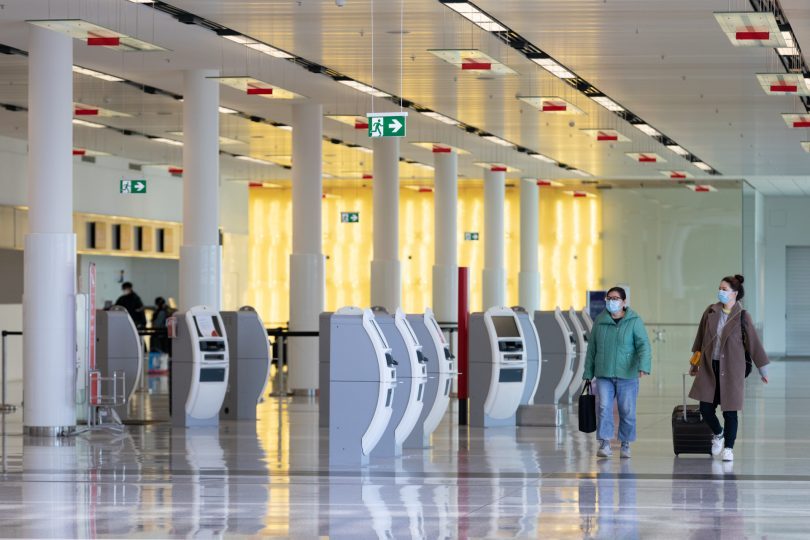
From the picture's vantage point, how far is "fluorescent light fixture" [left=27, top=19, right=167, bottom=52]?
14555mm

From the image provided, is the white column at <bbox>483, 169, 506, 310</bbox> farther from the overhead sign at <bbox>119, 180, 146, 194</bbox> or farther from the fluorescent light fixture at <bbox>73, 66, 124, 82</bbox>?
the fluorescent light fixture at <bbox>73, 66, 124, 82</bbox>

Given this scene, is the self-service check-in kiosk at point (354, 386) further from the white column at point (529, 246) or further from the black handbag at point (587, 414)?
the white column at point (529, 246)

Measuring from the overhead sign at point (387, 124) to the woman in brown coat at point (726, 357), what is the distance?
172 inches

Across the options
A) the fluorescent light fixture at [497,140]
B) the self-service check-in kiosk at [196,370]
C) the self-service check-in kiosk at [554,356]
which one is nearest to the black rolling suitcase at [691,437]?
the self-service check-in kiosk at [196,370]

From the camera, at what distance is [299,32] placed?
16891 mm

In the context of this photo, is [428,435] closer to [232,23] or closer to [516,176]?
[232,23]

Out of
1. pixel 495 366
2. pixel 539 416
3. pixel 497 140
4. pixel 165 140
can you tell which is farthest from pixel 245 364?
pixel 497 140

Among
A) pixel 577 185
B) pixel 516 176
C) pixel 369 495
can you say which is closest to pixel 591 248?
pixel 577 185

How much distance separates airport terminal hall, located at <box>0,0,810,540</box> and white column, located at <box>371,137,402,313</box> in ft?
0.17

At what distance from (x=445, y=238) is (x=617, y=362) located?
20479 millimetres

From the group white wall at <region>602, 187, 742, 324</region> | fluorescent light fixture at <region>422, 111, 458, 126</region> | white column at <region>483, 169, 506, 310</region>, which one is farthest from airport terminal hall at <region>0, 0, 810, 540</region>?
white wall at <region>602, 187, 742, 324</region>

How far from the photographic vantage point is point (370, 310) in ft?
40.9

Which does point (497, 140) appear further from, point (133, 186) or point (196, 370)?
point (196, 370)

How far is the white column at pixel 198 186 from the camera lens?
1970 cm
